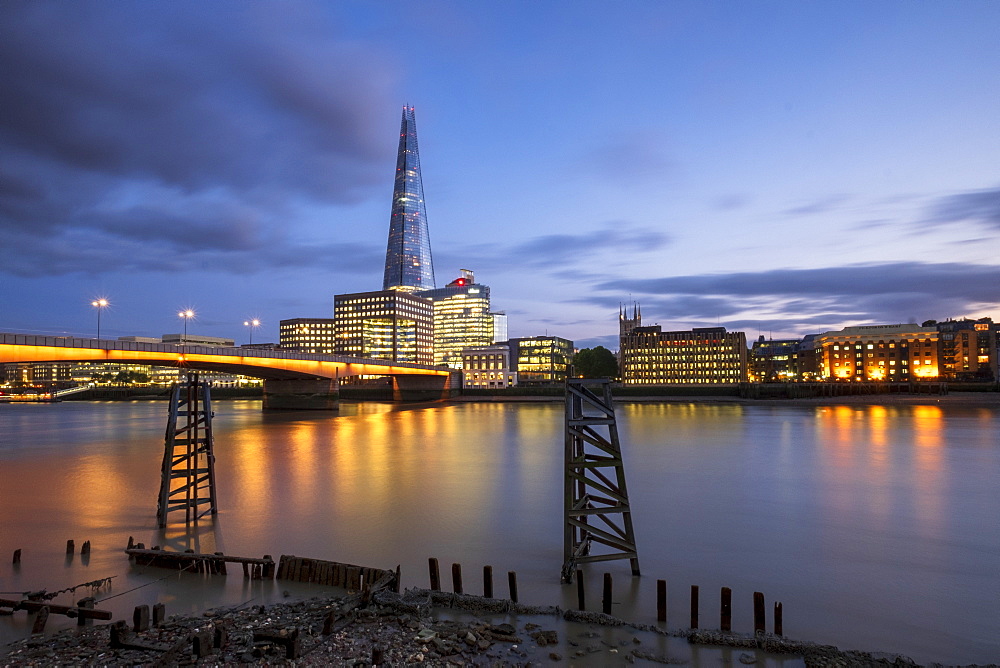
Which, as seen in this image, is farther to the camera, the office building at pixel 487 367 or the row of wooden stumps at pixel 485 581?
the office building at pixel 487 367

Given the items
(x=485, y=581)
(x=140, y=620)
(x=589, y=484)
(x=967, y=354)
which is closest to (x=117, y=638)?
(x=140, y=620)

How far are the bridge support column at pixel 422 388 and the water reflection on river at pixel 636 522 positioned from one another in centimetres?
7656

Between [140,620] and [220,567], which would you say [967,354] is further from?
[140,620]

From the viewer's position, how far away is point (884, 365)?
15788 centimetres

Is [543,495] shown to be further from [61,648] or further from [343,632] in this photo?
[61,648]

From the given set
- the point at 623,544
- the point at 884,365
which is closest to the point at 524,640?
the point at 623,544

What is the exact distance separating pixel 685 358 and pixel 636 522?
582 ft

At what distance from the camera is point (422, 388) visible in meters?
125

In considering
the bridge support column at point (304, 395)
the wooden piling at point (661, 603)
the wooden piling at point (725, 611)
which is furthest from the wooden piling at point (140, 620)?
the bridge support column at point (304, 395)

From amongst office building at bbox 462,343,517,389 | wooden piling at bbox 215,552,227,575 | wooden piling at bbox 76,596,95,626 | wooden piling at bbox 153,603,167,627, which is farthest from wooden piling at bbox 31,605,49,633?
office building at bbox 462,343,517,389

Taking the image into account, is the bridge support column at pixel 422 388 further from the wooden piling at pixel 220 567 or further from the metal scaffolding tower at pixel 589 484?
the metal scaffolding tower at pixel 589 484

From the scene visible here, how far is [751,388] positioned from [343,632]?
113149 mm

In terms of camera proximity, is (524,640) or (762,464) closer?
(524,640)

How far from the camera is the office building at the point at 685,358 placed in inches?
7283
